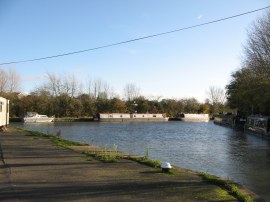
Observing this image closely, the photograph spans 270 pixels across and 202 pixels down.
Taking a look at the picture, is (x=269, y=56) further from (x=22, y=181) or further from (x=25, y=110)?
(x=25, y=110)

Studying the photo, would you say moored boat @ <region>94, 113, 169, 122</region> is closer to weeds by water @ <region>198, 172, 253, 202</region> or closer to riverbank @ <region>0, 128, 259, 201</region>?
riverbank @ <region>0, 128, 259, 201</region>

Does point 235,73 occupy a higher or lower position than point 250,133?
higher

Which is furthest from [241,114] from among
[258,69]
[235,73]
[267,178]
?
[267,178]

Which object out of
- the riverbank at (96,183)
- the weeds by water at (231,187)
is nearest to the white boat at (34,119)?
the riverbank at (96,183)

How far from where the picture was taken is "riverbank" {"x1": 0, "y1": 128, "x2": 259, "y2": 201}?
10.0 m

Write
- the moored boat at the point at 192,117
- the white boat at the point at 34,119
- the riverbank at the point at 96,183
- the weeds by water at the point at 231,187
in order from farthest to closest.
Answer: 1. the moored boat at the point at 192,117
2. the white boat at the point at 34,119
3. the weeds by water at the point at 231,187
4. the riverbank at the point at 96,183

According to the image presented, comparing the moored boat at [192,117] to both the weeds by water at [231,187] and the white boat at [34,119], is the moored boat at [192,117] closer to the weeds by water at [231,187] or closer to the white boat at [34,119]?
the white boat at [34,119]

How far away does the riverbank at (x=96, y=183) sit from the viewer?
32.8ft

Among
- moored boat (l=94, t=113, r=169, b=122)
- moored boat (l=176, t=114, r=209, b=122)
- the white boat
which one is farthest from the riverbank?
moored boat (l=176, t=114, r=209, b=122)

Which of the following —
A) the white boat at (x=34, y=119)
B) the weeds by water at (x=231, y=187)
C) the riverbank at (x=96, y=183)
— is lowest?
the weeds by water at (x=231, y=187)

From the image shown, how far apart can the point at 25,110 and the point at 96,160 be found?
8698 cm

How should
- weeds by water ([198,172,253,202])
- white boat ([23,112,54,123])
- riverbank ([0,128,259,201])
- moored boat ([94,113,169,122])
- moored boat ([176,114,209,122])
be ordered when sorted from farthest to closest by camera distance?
moored boat ([176,114,209,122]), moored boat ([94,113,169,122]), white boat ([23,112,54,123]), weeds by water ([198,172,253,202]), riverbank ([0,128,259,201])

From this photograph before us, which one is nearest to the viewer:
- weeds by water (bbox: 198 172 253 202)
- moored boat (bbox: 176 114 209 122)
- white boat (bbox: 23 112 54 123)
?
weeds by water (bbox: 198 172 253 202)

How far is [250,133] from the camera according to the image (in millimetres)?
56594
